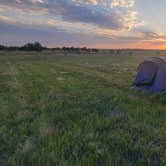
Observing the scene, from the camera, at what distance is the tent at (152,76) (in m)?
8.46

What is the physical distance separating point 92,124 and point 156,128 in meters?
1.52

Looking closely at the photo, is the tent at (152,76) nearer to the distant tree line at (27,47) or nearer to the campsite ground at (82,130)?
Answer: the campsite ground at (82,130)

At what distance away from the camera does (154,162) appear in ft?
11.4

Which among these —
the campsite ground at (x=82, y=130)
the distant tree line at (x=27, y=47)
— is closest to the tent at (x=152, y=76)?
the campsite ground at (x=82, y=130)

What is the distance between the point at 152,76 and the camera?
9.03 meters

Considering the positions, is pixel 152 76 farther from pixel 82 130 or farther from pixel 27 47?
pixel 27 47

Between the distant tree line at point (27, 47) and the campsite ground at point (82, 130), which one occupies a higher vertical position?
the distant tree line at point (27, 47)

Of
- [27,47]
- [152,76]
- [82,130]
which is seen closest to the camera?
[82,130]

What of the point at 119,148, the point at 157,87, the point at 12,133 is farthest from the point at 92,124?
the point at 157,87

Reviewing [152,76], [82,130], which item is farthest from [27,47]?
[82,130]

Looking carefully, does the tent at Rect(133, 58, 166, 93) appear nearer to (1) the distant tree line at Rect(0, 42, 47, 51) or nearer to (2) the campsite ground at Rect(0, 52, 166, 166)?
(2) the campsite ground at Rect(0, 52, 166, 166)

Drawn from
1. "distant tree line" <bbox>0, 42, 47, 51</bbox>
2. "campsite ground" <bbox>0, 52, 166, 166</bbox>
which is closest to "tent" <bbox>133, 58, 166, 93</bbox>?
"campsite ground" <bbox>0, 52, 166, 166</bbox>

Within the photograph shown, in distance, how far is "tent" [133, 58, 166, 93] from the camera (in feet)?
27.8

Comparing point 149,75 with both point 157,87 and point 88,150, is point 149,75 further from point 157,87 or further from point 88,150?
point 88,150
